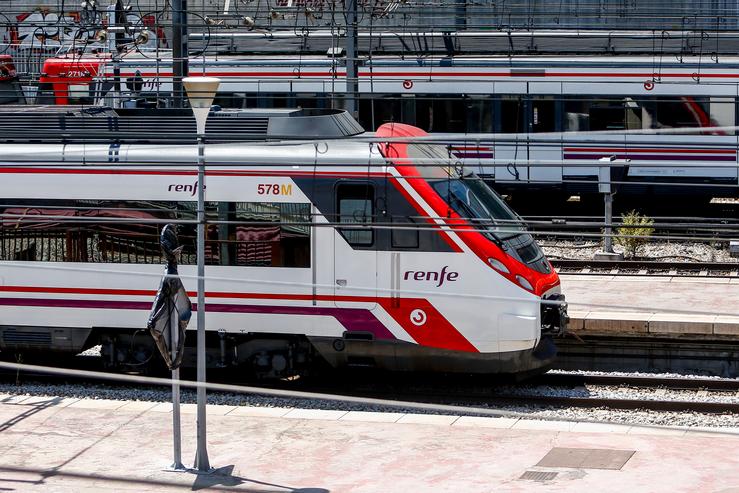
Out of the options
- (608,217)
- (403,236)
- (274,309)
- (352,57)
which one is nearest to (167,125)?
(274,309)

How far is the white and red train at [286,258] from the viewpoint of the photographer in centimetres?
1221

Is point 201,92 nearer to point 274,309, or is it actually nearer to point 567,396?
point 274,309

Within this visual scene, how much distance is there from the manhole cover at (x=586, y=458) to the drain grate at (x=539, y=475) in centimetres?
24

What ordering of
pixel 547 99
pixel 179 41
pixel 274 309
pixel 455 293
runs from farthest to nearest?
pixel 547 99, pixel 179 41, pixel 274 309, pixel 455 293

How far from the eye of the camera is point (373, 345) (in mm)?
12516

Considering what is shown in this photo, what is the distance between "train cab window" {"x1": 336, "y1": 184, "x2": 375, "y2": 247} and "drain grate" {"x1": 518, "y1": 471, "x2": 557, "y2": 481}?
11.4 feet

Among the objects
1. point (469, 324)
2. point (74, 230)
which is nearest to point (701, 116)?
point (469, 324)

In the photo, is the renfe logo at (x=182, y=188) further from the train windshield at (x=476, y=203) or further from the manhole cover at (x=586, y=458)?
the manhole cover at (x=586, y=458)

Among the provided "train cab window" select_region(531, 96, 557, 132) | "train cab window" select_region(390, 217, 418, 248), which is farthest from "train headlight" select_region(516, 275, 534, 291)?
"train cab window" select_region(531, 96, 557, 132)

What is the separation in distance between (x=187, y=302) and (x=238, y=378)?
3.58 meters

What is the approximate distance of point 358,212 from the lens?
487 inches

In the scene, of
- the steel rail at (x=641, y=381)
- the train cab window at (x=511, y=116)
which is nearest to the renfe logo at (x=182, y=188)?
the steel rail at (x=641, y=381)

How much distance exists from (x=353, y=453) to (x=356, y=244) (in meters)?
2.64

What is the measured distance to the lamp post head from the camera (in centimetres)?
966
